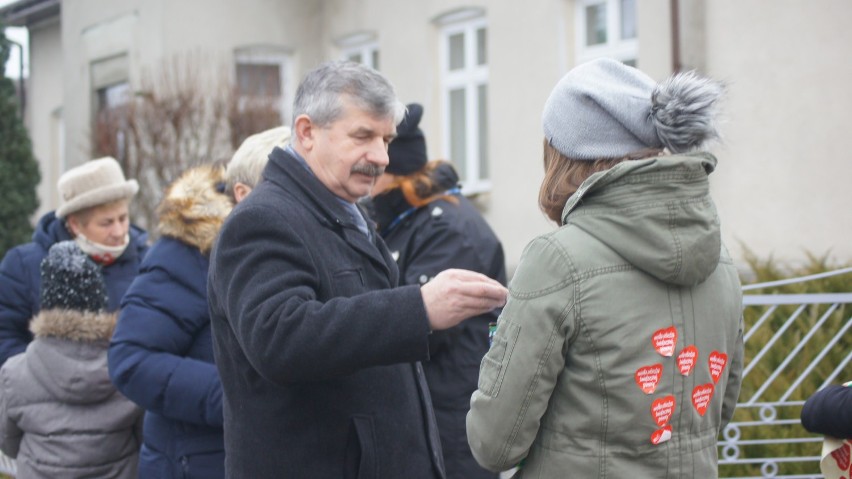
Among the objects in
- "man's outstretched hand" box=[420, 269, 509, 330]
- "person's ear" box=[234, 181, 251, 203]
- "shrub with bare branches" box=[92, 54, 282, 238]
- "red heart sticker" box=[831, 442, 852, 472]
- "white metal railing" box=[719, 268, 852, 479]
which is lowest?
"white metal railing" box=[719, 268, 852, 479]

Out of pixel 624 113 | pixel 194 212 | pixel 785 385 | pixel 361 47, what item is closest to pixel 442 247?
pixel 194 212

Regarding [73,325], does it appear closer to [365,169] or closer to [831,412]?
[365,169]

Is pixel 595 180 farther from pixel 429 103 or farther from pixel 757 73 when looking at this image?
pixel 429 103

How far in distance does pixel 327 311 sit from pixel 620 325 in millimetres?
666

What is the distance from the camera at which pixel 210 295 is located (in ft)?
9.70

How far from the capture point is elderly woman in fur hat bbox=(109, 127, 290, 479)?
11.6ft

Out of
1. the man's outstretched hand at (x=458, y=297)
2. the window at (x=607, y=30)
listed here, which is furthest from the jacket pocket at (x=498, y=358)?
the window at (x=607, y=30)

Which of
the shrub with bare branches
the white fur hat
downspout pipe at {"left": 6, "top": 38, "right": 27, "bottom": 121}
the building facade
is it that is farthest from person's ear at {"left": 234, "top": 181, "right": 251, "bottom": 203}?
downspout pipe at {"left": 6, "top": 38, "right": 27, "bottom": 121}

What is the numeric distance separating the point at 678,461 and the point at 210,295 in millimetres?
1239

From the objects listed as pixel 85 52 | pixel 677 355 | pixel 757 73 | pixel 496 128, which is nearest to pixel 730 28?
pixel 757 73

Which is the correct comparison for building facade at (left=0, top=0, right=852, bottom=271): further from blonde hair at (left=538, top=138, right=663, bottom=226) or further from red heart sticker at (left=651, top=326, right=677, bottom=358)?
red heart sticker at (left=651, top=326, right=677, bottom=358)

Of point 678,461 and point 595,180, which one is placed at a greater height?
point 595,180

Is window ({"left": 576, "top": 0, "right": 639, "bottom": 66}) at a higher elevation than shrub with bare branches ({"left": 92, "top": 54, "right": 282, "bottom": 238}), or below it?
higher

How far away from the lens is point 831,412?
113 inches
